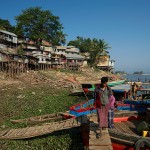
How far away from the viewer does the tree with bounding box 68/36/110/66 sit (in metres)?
77.0

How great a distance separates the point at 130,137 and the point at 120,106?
24.6 feet

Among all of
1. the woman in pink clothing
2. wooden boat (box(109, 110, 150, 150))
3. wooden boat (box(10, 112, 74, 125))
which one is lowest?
wooden boat (box(10, 112, 74, 125))

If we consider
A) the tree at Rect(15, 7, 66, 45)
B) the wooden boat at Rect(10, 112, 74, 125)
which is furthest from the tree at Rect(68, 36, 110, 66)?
the wooden boat at Rect(10, 112, 74, 125)

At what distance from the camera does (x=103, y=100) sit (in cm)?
858

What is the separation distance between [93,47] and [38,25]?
2333 cm

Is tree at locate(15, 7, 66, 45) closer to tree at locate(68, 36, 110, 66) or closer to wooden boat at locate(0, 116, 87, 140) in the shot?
tree at locate(68, 36, 110, 66)

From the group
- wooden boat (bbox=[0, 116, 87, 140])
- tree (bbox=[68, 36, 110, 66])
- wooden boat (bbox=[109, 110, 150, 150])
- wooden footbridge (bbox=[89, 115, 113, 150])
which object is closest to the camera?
wooden footbridge (bbox=[89, 115, 113, 150])

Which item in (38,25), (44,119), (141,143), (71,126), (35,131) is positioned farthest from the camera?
(38,25)

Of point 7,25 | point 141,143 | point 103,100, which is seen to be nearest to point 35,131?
point 103,100

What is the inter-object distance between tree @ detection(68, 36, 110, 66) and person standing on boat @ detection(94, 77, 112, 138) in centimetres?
6905

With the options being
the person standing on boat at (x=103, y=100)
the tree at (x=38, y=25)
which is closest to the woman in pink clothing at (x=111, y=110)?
the person standing on boat at (x=103, y=100)

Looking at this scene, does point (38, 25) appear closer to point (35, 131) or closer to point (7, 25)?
point (7, 25)

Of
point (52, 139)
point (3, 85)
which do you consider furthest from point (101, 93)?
point (3, 85)

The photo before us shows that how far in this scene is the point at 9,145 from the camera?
11.7m
